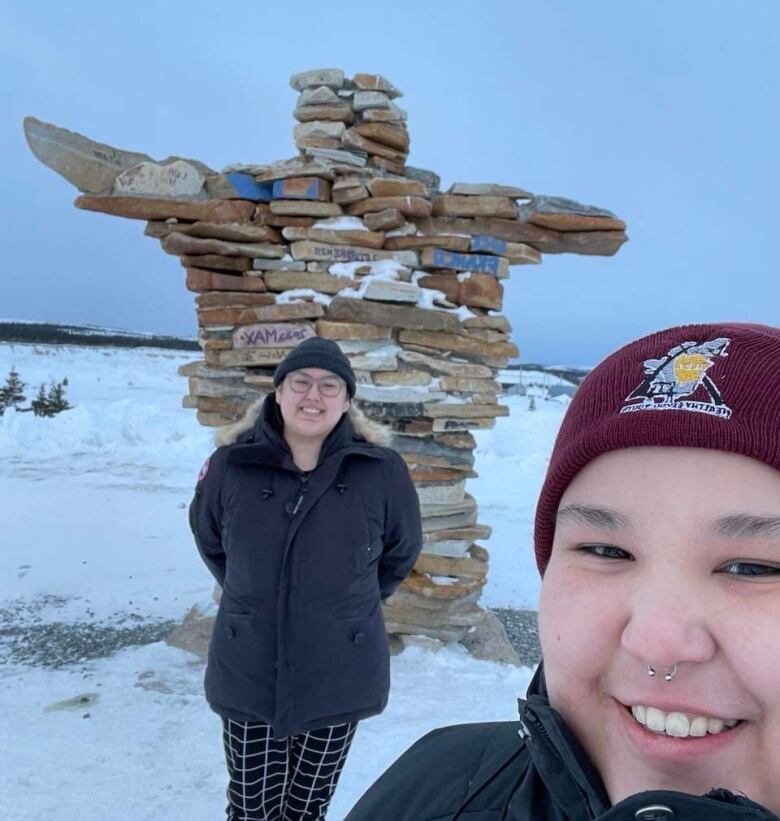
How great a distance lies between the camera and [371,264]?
4.26m

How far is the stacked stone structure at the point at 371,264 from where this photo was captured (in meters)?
4.18

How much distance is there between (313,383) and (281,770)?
140 centimetres

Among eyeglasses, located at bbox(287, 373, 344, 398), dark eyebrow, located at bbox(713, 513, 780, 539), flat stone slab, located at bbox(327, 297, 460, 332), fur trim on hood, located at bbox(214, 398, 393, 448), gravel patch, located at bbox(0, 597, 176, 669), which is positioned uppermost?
flat stone slab, located at bbox(327, 297, 460, 332)

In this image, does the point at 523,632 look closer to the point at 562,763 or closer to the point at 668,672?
the point at 562,763

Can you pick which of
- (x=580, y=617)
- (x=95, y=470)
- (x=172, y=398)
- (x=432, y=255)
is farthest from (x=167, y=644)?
(x=172, y=398)

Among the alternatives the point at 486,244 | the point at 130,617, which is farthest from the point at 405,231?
the point at 130,617

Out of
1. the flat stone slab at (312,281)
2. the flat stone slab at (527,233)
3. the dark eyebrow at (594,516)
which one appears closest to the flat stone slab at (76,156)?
the flat stone slab at (312,281)

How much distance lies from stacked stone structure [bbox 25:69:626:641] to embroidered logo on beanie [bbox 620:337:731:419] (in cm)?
328

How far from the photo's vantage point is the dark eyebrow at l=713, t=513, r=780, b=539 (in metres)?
0.76

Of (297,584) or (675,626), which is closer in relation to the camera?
(675,626)

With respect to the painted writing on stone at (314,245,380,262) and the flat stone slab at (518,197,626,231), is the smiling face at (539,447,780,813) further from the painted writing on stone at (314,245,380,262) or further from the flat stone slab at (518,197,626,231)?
the flat stone slab at (518,197,626,231)

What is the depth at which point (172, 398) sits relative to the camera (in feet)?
56.4

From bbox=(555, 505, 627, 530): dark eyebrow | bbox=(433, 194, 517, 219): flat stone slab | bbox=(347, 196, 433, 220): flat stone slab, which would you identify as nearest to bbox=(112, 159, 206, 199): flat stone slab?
bbox=(347, 196, 433, 220): flat stone slab

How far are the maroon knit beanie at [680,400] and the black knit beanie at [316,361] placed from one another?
1.40m
